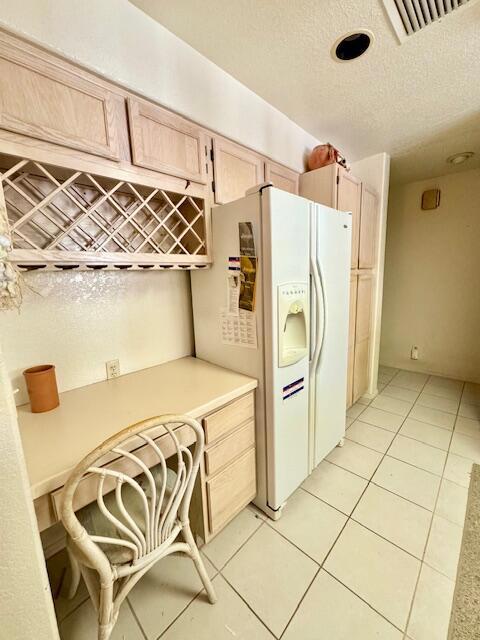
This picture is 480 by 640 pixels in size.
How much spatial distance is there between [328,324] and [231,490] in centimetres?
110

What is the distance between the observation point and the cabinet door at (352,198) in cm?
204

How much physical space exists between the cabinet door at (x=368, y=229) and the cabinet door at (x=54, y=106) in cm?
205

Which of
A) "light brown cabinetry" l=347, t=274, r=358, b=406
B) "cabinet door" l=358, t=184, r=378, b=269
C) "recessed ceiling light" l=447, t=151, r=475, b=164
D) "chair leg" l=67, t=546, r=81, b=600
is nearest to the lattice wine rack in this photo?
"chair leg" l=67, t=546, r=81, b=600

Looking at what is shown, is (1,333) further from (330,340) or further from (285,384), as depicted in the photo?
(330,340)

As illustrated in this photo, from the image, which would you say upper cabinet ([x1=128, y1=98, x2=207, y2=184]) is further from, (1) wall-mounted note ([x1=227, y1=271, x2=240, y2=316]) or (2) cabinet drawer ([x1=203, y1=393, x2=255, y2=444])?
(2) cabinet drawer ([x1=203, y1=393, x2=255, y2=444])

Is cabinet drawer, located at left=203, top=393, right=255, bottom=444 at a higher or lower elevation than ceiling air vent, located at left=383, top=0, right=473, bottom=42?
lower

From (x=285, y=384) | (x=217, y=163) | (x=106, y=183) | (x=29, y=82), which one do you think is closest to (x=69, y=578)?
(x=285, y=384)

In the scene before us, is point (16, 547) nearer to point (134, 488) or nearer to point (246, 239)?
point (134, 488)

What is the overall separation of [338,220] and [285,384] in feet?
3.59

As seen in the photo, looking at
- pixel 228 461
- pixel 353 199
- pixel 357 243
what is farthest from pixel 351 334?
pixel 228 461

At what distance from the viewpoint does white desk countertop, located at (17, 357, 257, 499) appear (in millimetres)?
850

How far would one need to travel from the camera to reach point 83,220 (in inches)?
47.4

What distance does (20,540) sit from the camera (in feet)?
1.78

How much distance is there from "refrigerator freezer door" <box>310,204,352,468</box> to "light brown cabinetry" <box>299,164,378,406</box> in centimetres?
41
